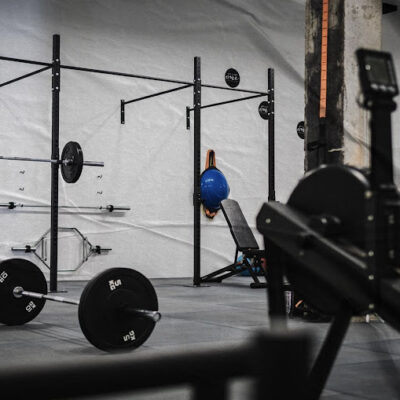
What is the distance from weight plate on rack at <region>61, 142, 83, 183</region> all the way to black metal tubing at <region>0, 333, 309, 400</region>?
16.2 feet

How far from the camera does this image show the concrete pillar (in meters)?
3.92

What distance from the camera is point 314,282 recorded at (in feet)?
5.75

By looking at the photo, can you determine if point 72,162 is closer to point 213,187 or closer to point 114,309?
point 213,187

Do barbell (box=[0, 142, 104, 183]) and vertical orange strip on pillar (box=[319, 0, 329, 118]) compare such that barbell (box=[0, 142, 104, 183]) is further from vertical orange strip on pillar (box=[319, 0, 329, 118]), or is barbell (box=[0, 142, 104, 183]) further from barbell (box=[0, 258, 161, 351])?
barbell (box=[0, 258, 161, 351])

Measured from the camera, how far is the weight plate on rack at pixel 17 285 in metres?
3.89

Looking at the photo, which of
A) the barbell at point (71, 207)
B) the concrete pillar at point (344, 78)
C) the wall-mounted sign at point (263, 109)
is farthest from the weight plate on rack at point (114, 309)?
the wall-mounted sign at point (263, 109)

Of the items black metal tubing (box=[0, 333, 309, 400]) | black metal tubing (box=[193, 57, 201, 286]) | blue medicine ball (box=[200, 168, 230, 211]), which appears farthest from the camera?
blue medicine ball (box=[200, 168, 230, 211])

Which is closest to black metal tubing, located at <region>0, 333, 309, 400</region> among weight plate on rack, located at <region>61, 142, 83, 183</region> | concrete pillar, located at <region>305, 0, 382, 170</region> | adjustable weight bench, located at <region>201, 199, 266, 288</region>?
concrete pillar, located at <region>305, 0, 382, 170</region>

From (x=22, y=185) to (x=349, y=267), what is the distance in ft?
18.9

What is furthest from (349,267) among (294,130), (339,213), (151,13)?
(294,130)

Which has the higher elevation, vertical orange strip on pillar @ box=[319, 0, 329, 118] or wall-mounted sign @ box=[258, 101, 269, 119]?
wall-mounted sign @ box=[258, 101, 269, 119]

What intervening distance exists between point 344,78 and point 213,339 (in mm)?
1589

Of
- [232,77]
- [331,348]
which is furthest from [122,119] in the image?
[331,348]

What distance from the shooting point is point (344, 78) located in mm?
3900
